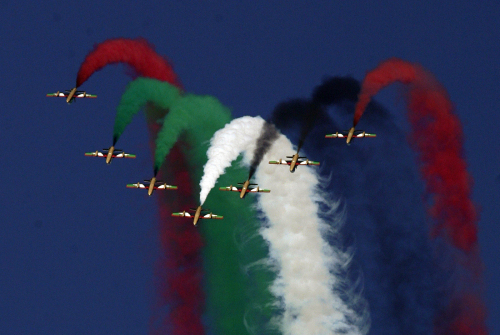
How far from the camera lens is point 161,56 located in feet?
302

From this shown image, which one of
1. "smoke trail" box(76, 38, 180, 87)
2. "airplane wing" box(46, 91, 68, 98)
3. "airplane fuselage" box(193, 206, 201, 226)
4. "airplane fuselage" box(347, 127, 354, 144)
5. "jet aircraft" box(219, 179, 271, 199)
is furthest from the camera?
"airplane wing" box(46, 91, 68, 98)

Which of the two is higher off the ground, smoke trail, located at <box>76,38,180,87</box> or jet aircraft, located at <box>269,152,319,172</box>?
smoke trail, located at <box>76,38,180,87</box>

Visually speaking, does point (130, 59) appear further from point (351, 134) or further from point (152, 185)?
point (351, 134)

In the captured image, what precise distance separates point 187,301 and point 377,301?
48.7 feet

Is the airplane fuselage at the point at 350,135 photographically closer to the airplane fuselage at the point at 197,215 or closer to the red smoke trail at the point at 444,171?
the red smoke trail at the point at 444,171

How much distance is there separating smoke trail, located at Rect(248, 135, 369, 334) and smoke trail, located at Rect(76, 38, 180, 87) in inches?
417

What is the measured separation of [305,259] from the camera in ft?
284

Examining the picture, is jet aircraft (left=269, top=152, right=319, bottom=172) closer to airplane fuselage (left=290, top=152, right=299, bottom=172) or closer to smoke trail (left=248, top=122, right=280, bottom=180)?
airplane fuselage (left=290, top=152, right=299, bottom=172)

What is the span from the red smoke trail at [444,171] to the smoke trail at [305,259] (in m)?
6.50

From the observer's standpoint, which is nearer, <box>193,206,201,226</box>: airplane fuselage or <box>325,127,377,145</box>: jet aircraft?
<box>193,206,201,226</box>: airplane fuselage

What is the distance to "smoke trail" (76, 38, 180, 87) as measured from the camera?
89375mm

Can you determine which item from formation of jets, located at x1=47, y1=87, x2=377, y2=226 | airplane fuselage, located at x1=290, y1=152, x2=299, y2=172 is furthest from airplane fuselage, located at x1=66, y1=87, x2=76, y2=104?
airplane fuselage, located at x1=290, y1=152, x2=299, y2=172

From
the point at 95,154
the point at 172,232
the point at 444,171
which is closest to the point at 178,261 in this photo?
the point at 172,232

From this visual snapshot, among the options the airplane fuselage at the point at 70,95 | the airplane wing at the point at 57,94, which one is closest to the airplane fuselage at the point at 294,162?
the airplane fuselage at the point at 70,95
